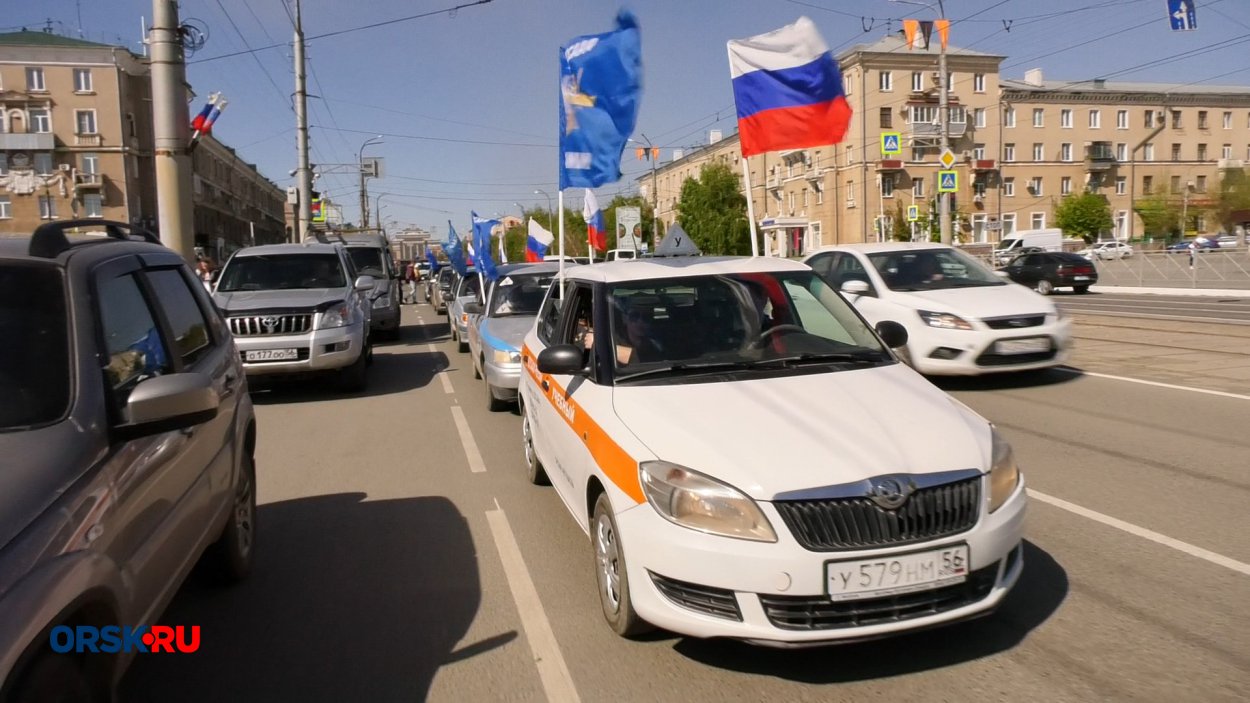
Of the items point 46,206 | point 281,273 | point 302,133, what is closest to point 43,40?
point 46,206

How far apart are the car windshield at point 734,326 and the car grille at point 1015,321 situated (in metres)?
5.40

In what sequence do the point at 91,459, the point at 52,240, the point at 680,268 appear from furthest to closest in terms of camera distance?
the point at 680,268
the point at 52,240
the point at 91,459

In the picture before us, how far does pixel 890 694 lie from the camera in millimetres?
3426

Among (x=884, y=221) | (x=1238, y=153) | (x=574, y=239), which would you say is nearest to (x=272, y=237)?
(x=574, y=239)

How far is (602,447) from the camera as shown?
13.7 ft

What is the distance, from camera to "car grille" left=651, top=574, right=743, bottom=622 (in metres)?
3.42

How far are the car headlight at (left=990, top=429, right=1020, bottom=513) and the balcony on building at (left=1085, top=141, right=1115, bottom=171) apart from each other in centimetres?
8093

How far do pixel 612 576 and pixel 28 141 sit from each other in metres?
73.0

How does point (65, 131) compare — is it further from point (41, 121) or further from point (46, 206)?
point (46, 206)

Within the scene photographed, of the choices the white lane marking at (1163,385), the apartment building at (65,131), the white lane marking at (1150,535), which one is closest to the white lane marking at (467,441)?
the white lane marking at (1150,535)

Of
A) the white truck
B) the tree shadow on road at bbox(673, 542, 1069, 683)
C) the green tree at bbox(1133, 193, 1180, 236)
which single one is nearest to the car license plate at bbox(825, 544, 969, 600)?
the tree shadow on road at bbox(673, 542, 1069, 683)

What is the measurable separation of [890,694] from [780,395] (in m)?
1.34

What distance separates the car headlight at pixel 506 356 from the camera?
9.52 m

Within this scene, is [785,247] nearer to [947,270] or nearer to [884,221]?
[884,221]
